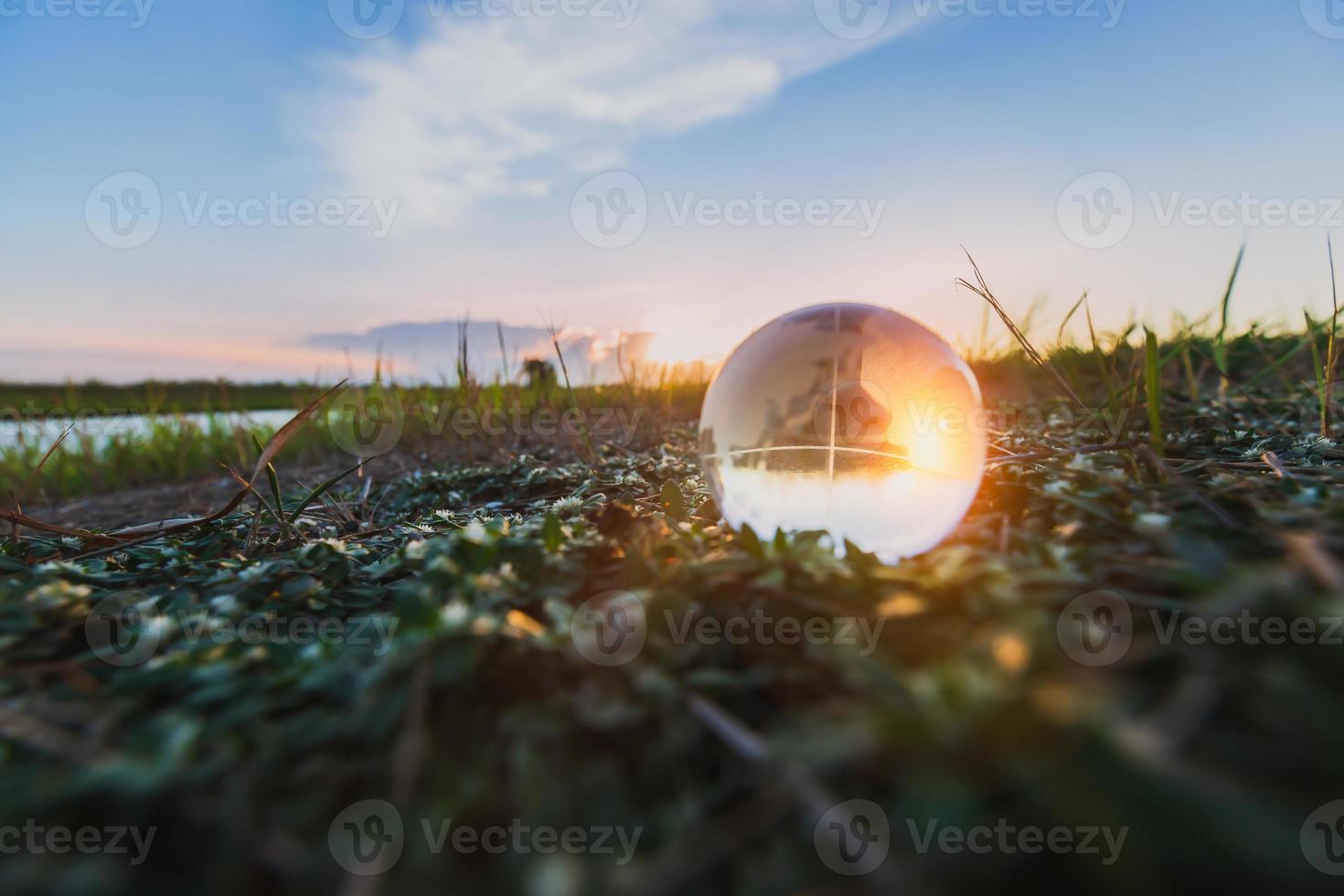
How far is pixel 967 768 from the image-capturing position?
0.77 meters

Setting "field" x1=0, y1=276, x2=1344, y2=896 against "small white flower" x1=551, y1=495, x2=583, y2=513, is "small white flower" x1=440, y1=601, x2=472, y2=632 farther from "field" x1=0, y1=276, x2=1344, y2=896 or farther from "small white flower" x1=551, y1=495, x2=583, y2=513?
"small white flower" x1=551, y1=495, x2=583, y2=513

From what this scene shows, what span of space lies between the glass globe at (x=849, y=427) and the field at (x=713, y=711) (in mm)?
210

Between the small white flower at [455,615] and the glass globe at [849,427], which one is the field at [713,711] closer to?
the small white flower at [455,615]

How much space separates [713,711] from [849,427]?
1286 millimetres

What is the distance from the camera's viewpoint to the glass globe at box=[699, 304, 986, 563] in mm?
1972

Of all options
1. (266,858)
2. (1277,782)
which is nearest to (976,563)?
(1277,782)

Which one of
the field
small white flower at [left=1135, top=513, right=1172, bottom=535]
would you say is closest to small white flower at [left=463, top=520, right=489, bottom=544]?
the field

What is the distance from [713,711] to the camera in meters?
1.05

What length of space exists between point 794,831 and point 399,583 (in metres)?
1.47

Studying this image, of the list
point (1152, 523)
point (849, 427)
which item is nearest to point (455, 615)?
point (849, 427)

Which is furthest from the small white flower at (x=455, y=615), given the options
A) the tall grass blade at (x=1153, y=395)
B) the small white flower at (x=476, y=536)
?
the tall grass blade at (x=1153, y=395)

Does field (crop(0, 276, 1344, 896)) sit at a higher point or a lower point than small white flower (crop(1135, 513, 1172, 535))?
lower

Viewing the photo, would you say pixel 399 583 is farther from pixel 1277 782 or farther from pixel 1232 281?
pixel 1232 281

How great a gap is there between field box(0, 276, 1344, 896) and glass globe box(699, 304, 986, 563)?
0.21 metres
